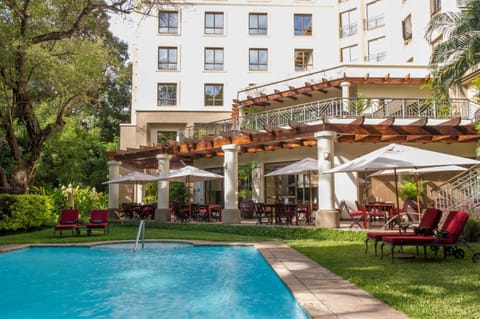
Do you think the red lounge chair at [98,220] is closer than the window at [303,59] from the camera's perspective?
Yes

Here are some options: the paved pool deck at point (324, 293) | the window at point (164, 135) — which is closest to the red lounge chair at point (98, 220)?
the paved pool deck at point (324, 293)

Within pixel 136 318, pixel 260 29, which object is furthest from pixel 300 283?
pixel 260 29

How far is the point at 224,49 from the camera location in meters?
32.0

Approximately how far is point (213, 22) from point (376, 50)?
12.2 meters

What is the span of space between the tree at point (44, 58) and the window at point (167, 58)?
10.9 metres

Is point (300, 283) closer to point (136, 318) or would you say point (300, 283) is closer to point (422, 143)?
point (136, 318)

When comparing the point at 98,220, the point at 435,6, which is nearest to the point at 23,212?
the point at 98,220

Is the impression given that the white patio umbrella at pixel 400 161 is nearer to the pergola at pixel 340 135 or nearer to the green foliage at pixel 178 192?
the pergola at pixel 340 135

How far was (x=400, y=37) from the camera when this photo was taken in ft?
90.3

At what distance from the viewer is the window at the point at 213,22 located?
32.2 m

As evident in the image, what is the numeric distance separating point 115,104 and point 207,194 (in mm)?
19429

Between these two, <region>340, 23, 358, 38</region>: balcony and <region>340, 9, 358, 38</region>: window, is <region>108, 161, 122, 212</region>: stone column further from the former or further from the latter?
<region>340, 9, 358, 38</region>: window

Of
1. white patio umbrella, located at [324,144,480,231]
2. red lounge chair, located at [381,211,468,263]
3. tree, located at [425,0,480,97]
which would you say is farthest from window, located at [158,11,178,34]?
red lounge chair, located at [381,211,468,263]

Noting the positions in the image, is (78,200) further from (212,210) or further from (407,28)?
(407,28)
